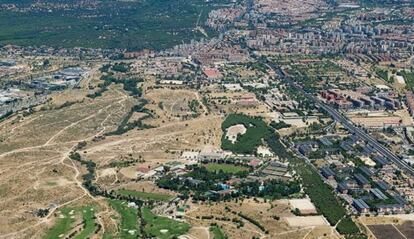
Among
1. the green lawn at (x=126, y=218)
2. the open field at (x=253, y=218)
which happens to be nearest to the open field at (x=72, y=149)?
the green lawn at (x=126, y=218)

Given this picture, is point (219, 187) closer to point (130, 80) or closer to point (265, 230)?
point (265, 230)

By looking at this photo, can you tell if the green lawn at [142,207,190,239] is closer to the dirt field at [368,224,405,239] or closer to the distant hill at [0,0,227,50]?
the dirt field at [368,224,405,239]

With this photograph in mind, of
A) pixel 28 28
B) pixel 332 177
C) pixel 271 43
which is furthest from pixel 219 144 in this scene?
pixel 28 28

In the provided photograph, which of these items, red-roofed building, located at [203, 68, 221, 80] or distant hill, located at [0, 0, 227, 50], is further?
distant hill, located at [0, 0, 227, 50]

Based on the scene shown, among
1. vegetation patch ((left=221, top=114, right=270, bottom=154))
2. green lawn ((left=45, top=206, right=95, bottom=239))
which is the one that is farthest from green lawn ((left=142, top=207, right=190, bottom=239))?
vegetation patch ((left=221, top=114, right=270, bottom=154))

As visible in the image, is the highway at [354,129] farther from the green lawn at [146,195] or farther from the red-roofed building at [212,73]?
the green lawn at [146,195]

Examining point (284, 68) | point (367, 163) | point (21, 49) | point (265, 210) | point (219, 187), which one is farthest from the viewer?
point (21, 49)
